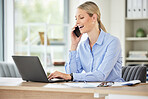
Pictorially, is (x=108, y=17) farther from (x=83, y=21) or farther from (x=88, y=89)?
(x=88, y=89)

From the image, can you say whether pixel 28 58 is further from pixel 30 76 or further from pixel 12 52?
pixel 12 52

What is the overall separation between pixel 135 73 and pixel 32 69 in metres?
1.08

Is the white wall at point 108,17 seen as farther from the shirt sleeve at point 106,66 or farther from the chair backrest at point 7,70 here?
the shirt sleeve at point 106,66

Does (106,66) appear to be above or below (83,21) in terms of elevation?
below

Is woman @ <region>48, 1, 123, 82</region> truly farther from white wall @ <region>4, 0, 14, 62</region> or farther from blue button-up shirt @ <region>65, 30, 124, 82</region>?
white wall @ <region>4, 0, 14, 62</region>

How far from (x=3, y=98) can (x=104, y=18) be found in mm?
2790

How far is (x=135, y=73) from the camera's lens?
2645 millimetres

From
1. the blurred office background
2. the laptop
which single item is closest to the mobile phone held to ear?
the laptop

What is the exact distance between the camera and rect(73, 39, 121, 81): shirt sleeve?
203cm

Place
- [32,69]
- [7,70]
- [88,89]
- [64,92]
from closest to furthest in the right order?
[88,89] < [64,92] < [32,69] < [7,70]

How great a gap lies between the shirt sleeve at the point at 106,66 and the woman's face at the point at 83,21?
0.71 feet

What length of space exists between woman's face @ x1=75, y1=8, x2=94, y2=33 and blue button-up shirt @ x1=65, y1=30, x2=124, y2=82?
0.12 m

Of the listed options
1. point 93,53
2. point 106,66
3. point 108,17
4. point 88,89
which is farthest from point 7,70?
point 108,17

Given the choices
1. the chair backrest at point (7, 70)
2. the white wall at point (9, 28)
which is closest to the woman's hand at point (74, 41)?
the chair backrest at point (7, 70)
